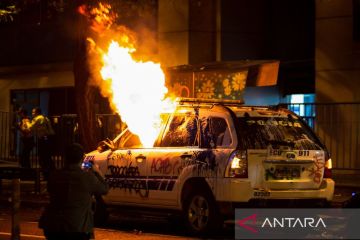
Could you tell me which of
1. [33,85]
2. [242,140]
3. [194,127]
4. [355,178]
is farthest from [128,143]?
[33,85]

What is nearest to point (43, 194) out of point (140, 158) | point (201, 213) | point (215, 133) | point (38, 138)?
point (38, 138)

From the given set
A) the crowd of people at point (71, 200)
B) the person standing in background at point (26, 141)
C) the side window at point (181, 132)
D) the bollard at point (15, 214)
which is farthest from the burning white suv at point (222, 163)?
the person standing in background at point (26, 141)

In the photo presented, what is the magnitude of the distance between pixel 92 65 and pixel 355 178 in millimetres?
6551

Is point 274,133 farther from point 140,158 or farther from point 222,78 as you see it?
point 222,78

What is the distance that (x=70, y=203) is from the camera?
6871 millimetres

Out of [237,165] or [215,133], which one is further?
[215,133]

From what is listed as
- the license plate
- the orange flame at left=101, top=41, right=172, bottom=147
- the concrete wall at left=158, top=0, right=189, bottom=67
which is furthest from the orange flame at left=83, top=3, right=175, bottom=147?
the concrete wall at left=158, top=0, right=189, bottom=67

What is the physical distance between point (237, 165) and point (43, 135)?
31.3 ft

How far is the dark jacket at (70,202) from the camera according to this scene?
22.3 ft

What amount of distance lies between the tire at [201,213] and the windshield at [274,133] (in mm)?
974

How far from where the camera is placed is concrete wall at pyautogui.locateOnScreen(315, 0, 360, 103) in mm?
17922

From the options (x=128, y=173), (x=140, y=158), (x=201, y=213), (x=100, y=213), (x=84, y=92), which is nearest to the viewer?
(x=201, y=213)

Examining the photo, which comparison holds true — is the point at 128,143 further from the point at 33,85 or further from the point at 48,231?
the point at 33,85

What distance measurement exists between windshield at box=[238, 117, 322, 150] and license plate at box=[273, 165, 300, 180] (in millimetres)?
321
